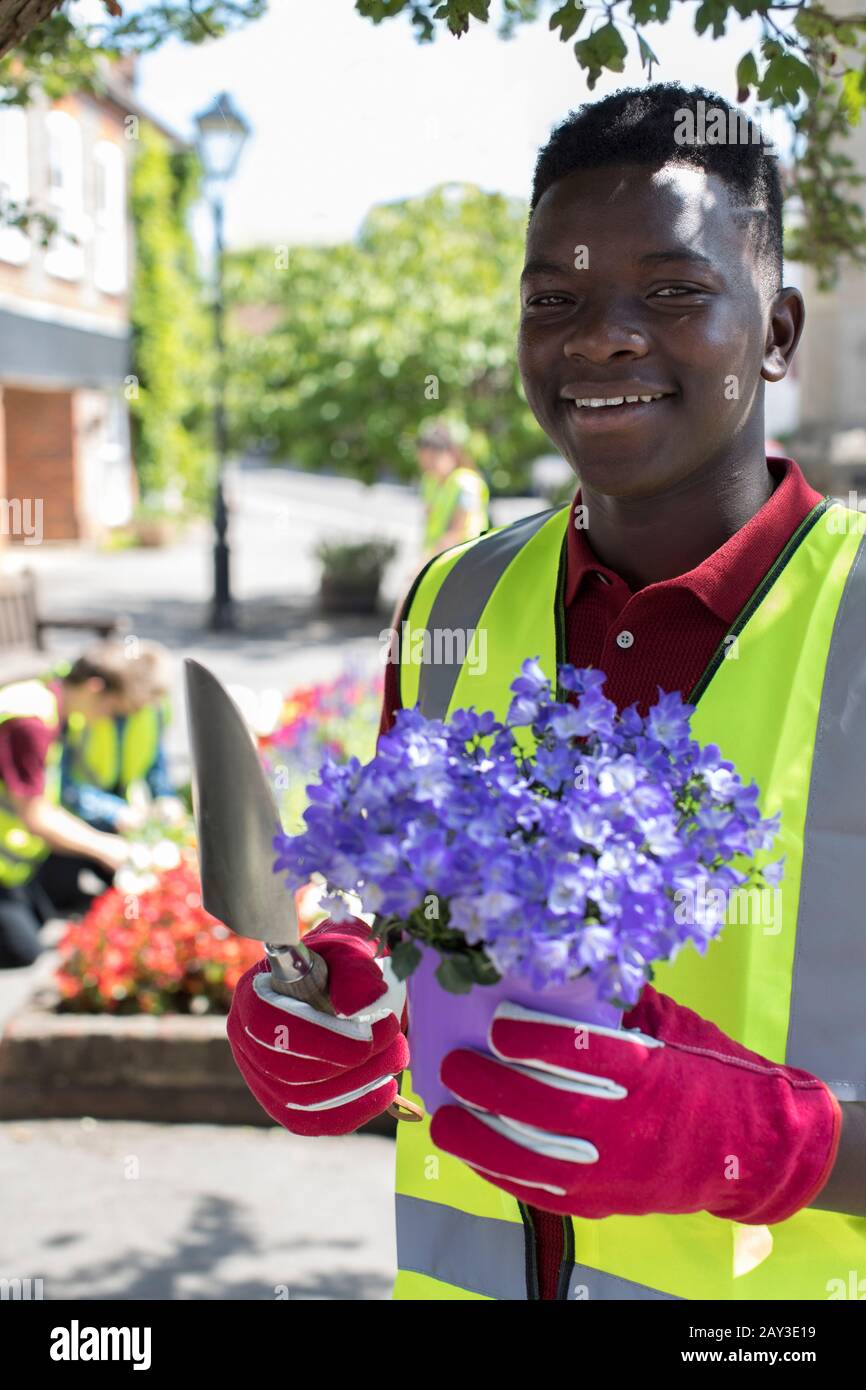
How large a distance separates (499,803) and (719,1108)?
1.13 feet

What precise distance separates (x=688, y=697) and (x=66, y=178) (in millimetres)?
23619

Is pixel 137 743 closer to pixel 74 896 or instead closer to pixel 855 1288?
pixel 74 896

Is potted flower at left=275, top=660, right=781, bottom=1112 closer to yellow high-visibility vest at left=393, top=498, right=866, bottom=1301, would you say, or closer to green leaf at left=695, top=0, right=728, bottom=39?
yellow high-visibility vest at left=393, top=498, right=866, bottom=1301

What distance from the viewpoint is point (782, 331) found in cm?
167

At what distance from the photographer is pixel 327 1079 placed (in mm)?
1390

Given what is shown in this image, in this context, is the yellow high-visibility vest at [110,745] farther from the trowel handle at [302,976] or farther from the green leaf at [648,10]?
the trowel handle at [302,976]

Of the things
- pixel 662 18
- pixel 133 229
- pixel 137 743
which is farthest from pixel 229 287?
pixel 662 18

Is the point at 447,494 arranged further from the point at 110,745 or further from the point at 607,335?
the point at 607,335

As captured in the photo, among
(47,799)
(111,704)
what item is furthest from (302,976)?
(111,704)

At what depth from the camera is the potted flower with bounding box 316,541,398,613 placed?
1603 cm

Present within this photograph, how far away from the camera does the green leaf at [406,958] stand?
3.67 feet

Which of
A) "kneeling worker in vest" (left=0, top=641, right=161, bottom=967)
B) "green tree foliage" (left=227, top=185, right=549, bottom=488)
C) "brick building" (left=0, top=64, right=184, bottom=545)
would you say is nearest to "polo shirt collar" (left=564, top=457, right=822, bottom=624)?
"kneeling worker in vest" (left=0, top=641, right=161, bottom=967)

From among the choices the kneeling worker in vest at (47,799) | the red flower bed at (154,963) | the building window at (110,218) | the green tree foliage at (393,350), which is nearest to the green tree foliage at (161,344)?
the building window at (110,218)

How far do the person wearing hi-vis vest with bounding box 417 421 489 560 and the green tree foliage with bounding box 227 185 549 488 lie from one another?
486 cm
